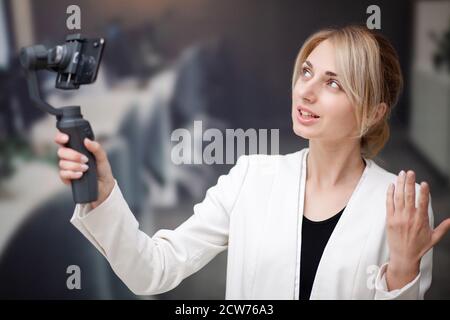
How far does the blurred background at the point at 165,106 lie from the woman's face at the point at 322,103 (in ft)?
2.05

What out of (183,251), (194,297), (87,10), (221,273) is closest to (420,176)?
(221,273)

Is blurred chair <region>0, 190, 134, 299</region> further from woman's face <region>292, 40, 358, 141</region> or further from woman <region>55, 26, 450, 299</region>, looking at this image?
woman's face <region>292, 40, 358, 141</region>

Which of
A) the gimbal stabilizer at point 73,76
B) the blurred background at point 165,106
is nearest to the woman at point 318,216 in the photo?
the gimbal stabilizer at point 73,76

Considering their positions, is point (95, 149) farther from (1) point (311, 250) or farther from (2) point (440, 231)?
(2) point (440, 231)

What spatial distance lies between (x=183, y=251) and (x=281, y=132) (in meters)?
0.75

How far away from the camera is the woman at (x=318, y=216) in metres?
1.15

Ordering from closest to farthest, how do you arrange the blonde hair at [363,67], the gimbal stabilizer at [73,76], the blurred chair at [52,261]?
the gimbal stabilizer at [73,76] → the blonde hair at [363,67] → the blurred chair at [52,261]

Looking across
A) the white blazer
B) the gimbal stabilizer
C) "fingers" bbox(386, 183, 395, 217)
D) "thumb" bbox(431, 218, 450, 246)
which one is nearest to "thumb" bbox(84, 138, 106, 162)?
the gimbal stabilizer

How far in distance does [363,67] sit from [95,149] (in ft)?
1.90

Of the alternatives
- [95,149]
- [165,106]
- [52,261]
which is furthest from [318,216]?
[52,261]

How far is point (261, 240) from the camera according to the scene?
1.28m

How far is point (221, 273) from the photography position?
6.84 ft

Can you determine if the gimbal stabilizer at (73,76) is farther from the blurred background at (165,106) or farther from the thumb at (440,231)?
the blurred background at (165,106)

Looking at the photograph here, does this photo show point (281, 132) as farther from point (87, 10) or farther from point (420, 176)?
point (87, 10)
